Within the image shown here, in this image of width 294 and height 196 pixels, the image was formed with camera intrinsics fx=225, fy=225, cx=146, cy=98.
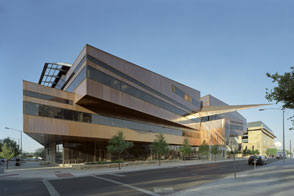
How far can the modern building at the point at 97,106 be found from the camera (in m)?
29.8

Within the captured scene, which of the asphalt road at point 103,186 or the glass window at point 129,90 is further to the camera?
the glass window at point 129,90

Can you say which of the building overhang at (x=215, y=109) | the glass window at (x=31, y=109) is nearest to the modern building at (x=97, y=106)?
the glass window at (x=31, y=109)

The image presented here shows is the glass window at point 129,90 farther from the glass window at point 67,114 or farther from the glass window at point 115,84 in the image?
the glass window at point 67,114

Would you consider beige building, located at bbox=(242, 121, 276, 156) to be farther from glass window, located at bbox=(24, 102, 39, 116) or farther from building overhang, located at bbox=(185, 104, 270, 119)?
glass window, located at bbox=(24, 102, 39, 116)

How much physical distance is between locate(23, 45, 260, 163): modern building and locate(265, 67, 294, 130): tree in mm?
21578

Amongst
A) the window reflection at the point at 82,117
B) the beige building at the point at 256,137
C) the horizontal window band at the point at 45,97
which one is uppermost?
the horizontal window band at the point at 45,97

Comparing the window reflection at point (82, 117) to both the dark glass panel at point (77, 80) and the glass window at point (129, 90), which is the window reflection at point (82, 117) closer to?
the dark glass panel at point (77, 80)

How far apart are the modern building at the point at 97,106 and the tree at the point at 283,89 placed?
850 inches

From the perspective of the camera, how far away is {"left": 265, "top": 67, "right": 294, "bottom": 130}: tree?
545 inches

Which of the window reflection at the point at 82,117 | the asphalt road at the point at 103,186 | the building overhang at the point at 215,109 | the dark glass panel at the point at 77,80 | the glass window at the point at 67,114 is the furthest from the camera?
the building overhang at the point at 215,109

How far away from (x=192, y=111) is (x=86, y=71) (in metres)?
37.3

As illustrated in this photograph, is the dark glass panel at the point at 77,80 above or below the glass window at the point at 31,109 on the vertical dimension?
above

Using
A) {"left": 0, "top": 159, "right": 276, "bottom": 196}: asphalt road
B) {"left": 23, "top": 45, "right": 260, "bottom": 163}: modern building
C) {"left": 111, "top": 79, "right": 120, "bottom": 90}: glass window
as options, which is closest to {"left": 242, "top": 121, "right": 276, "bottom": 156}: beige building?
{"left": 23, "top": 45, "right": 260, "bottom": 163}: modern building

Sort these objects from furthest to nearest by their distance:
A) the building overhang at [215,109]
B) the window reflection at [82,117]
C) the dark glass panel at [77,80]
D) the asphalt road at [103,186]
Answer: the building overhang at [215,109] < the dark glass panel at [77,80] < the window reflection at [82,117] < the asphalt road at [103,186]
